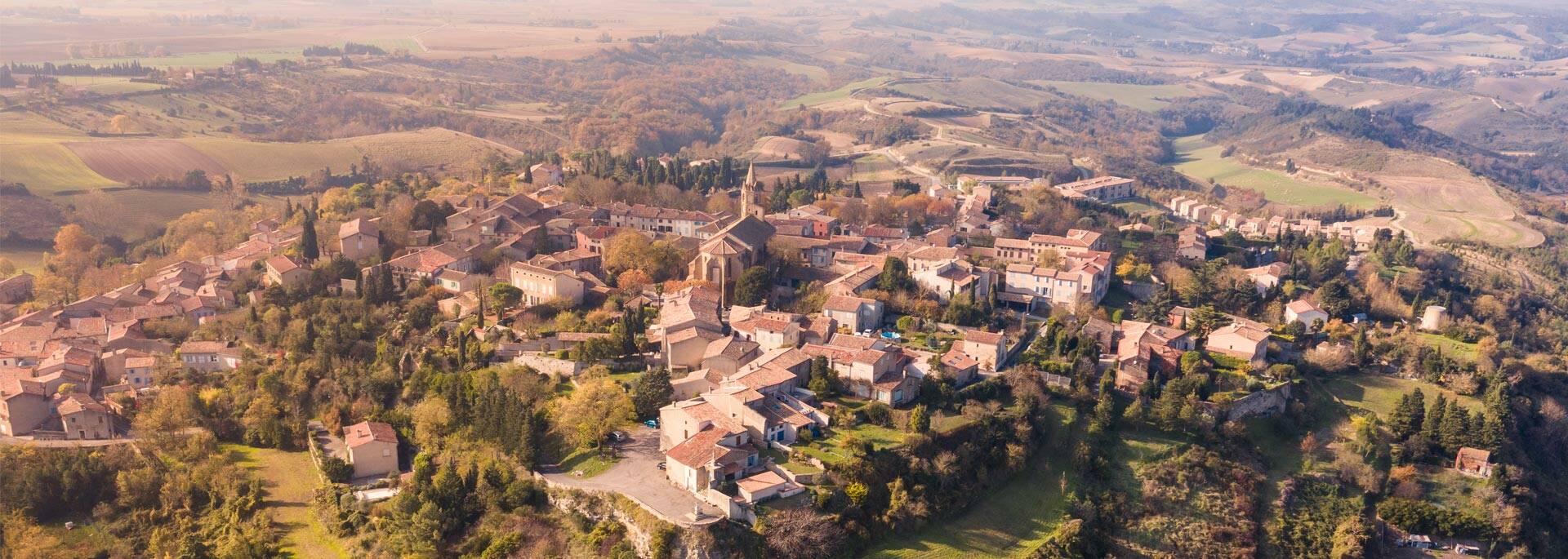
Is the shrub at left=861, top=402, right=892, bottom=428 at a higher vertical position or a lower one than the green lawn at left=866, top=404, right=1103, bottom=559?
higher

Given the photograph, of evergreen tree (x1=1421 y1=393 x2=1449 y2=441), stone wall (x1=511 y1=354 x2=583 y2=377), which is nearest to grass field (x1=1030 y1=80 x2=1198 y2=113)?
evergreen tree (x1=1421 y1=393 x2=1449 y2=441)

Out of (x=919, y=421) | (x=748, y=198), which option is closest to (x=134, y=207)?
(x=748, y=198)

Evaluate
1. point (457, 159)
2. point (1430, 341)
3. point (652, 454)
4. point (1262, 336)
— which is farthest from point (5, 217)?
point (1430, 341)

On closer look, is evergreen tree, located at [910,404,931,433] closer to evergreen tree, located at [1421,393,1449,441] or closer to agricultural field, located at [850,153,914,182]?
evergreen tree, located at [1421,393,1449,441]

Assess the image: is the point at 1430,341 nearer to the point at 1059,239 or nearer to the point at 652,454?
the point at 1059,239

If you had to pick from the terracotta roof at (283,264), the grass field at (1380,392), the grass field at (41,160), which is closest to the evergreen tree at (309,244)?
the terracotta roof at (283,264)

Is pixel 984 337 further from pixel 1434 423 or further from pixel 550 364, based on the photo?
pixel 1434 423

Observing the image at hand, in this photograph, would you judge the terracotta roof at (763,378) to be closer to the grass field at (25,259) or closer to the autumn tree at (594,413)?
the autumn tree at (594,413)
